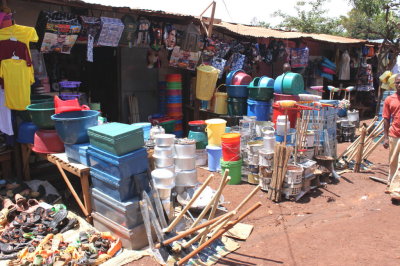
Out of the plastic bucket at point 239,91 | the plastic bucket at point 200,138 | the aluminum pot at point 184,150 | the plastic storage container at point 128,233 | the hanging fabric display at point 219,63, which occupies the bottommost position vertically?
the plastic storage container at point 128,233

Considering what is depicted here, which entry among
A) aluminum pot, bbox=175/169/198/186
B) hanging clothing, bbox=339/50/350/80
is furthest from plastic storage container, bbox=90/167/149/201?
hanging clothing, bbox=339/50/350/80

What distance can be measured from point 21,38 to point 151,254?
13.2 feet

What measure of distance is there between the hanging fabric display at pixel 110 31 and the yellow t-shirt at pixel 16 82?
1675 millimetres

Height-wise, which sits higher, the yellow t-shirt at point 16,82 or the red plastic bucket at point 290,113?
the yellow t-shirt at point 16,82

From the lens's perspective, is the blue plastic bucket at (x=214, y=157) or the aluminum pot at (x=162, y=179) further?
the blue plastic bucket at (x=214, y=157)

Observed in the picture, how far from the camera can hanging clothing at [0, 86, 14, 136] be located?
5.75m

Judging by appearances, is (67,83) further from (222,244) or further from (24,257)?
(222,244)

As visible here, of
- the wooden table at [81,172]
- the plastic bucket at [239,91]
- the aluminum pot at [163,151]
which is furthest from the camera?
the plastic bucket at [239,91]

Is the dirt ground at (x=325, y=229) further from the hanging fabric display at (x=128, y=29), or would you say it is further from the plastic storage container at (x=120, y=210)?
the hanging fabric display at (x=128, y=29)

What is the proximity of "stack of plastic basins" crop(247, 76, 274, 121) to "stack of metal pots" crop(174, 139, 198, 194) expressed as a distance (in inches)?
120

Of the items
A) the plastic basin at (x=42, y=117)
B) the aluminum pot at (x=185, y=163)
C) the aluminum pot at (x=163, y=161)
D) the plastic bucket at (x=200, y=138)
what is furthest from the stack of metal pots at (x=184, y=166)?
the plastic bucket at (x=200, y=138)

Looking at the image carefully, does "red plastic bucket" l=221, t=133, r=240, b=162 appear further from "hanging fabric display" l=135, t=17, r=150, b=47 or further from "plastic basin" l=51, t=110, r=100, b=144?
"hanging fabric display" l=135, t=17, r=150, b=47

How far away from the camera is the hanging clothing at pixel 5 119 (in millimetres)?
5750

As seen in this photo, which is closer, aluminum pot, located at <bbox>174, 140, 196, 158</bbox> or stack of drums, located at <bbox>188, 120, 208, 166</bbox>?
aluminum pot, located at <bbox>174, 140, 196, 158</bbox>
